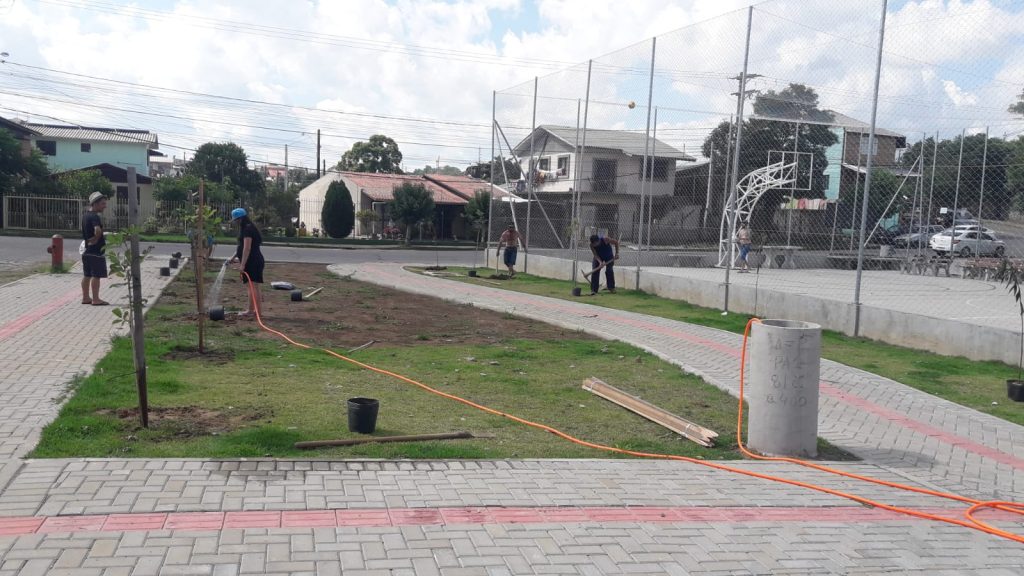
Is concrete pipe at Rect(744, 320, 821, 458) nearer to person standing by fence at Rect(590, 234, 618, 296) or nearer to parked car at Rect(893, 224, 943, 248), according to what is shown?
person standing by fence at Rect(590, 234, 618, 296)

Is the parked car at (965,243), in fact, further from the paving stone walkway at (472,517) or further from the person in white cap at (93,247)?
the person in white cap at (93,247)

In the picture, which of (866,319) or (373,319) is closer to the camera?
(866,319)

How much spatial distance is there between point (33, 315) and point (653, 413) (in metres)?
8.64

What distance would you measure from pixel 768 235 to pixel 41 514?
20572 millimetres

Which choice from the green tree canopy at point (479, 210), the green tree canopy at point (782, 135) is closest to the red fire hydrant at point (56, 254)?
the green tree canopy at point (782, 135)

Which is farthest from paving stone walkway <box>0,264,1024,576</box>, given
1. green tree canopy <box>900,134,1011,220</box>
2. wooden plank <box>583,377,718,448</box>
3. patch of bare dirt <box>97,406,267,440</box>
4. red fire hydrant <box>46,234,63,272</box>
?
red fire hydrant <box>46,234,63,272</box>

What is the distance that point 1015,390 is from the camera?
8.64 meters

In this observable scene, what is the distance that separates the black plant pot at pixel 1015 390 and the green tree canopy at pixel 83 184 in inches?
1594

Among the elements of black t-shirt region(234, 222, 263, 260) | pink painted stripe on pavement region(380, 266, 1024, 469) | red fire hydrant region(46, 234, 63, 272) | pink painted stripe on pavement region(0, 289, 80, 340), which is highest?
black t-shirt region(234, 222, 263, 260)

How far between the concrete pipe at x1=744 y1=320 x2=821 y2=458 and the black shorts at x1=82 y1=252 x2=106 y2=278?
32.3 ft

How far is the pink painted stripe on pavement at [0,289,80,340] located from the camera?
9738 millimetres

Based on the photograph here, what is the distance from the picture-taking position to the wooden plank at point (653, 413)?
6512 millimetres

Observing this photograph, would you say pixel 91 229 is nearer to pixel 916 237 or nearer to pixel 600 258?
pixel 600 258

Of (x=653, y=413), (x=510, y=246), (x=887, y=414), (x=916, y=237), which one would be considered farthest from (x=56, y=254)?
(x=916, y=237)
